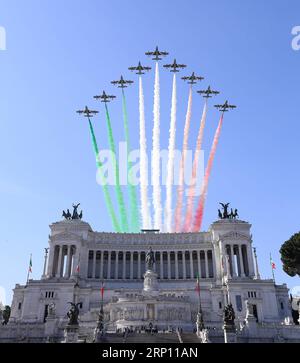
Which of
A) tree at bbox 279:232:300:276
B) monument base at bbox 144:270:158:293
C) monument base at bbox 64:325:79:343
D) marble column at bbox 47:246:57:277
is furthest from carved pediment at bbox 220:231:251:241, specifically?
monument base at bbox 64:325:79:343

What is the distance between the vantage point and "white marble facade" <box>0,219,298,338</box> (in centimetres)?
6656

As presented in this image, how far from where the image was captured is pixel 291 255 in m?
73.9

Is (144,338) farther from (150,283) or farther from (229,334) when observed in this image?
(150,283)

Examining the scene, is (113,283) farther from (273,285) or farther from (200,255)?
(273,285)

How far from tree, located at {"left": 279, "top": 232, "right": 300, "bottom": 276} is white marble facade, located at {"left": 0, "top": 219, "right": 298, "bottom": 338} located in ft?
17.5

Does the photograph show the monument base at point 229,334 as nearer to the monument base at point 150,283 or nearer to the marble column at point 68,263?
the monument base at point 150,283

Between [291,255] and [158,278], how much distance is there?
33.9 meters

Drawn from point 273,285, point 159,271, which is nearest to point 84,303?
point 159,271

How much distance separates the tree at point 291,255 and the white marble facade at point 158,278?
532 centimetres

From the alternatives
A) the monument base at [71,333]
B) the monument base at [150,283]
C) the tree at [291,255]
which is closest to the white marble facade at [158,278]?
the monument base at [150,283]

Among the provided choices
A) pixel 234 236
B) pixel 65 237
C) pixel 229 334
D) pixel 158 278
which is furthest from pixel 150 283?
pixel 229 334

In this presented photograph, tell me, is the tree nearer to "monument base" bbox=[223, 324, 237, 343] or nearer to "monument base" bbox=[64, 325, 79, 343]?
"monument base" bbox=[223, 324, 237, 343]

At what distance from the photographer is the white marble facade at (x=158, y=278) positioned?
66.6 m
